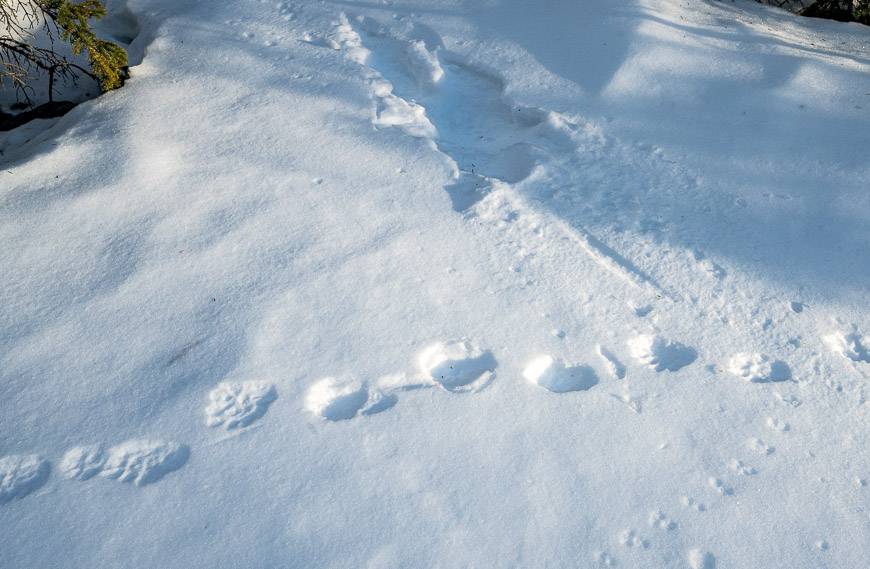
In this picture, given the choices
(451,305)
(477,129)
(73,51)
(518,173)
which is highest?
(73,51)

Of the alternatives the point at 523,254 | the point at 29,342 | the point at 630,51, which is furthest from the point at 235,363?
the point at 630,51

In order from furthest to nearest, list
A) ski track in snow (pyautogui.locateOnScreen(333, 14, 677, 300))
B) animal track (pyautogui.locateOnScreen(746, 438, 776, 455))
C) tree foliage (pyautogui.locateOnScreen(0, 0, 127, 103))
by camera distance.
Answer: tree foliage (pyautogui.locateOnScreen(0, 0, 127, 103)), ski track in snow (pyautogui.locateOnScreen(333, 14, 677, 300)), animal track (pyautogui.locateOnScreen(746, 438, 776, 455))

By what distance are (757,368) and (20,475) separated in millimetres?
2900

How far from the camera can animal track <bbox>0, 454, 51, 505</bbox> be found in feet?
7.64

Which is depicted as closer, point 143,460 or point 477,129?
point 143,460

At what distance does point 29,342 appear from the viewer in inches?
112

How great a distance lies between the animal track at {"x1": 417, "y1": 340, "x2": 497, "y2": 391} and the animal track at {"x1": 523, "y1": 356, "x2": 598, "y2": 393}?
0.17m

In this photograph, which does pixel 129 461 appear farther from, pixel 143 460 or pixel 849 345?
pixel 849 345

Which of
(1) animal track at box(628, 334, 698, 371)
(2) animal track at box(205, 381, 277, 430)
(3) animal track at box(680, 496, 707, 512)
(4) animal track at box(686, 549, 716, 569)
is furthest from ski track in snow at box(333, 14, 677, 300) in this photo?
(2) animal track at box(205, 381, 277, 430)

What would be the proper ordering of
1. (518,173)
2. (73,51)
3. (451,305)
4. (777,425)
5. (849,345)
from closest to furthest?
(777,425), (849,345), (451,305), (518,173), (73,51)

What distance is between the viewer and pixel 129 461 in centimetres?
242

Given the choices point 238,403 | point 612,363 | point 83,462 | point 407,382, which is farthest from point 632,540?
point 83,462

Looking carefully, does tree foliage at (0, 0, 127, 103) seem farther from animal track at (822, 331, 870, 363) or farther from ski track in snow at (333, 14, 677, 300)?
animal track at (822, 331, 870, 363)

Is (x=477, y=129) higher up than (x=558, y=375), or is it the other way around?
(x=477, y=129)
